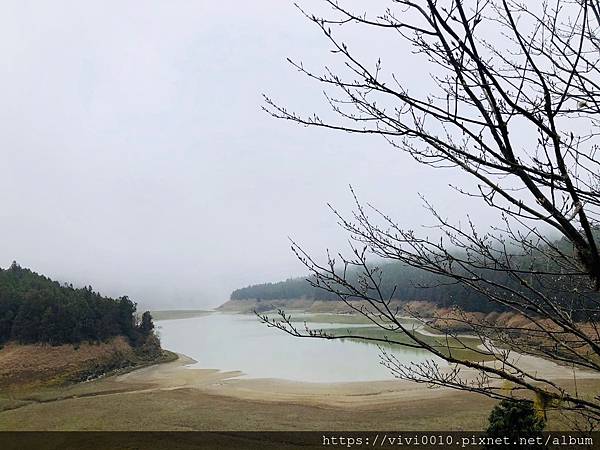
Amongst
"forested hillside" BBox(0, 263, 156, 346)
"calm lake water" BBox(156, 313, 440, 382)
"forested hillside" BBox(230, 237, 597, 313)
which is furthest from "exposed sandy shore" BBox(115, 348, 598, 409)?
"forested hillside" BBox(0, 263, 156, 346)

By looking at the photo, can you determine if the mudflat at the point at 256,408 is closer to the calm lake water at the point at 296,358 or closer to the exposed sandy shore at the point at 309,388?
the exposed sandy shore at the point at 309,388

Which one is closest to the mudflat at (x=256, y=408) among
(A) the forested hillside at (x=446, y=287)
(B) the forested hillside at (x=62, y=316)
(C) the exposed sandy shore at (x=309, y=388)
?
(C) the exposed sandy shore at (x=309, y=388)

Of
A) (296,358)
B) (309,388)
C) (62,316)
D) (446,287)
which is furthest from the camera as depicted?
(62,316)

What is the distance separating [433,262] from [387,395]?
2239 centimetres

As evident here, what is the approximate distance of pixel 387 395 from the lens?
74.7ft

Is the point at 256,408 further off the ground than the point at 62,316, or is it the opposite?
the point at 62,316

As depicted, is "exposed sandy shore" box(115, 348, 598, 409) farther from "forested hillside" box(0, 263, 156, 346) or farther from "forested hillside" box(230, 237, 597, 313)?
"forested hillside" box(0, 263, 156, 346)

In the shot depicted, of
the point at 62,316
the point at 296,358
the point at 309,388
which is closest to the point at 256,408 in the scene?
the point at 309,388

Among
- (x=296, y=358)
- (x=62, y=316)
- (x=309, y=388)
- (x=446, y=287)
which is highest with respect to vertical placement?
(x=446, y=287)

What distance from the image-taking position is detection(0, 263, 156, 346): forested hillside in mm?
40500

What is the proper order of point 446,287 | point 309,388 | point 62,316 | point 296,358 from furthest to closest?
point 62,316 < point 296,358 < point 309,388 < point 446,287

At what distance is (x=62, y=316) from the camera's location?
137ft

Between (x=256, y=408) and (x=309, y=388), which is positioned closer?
(x=256, y=408)

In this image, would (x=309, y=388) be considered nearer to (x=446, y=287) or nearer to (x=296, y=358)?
(x=296, y=358)
